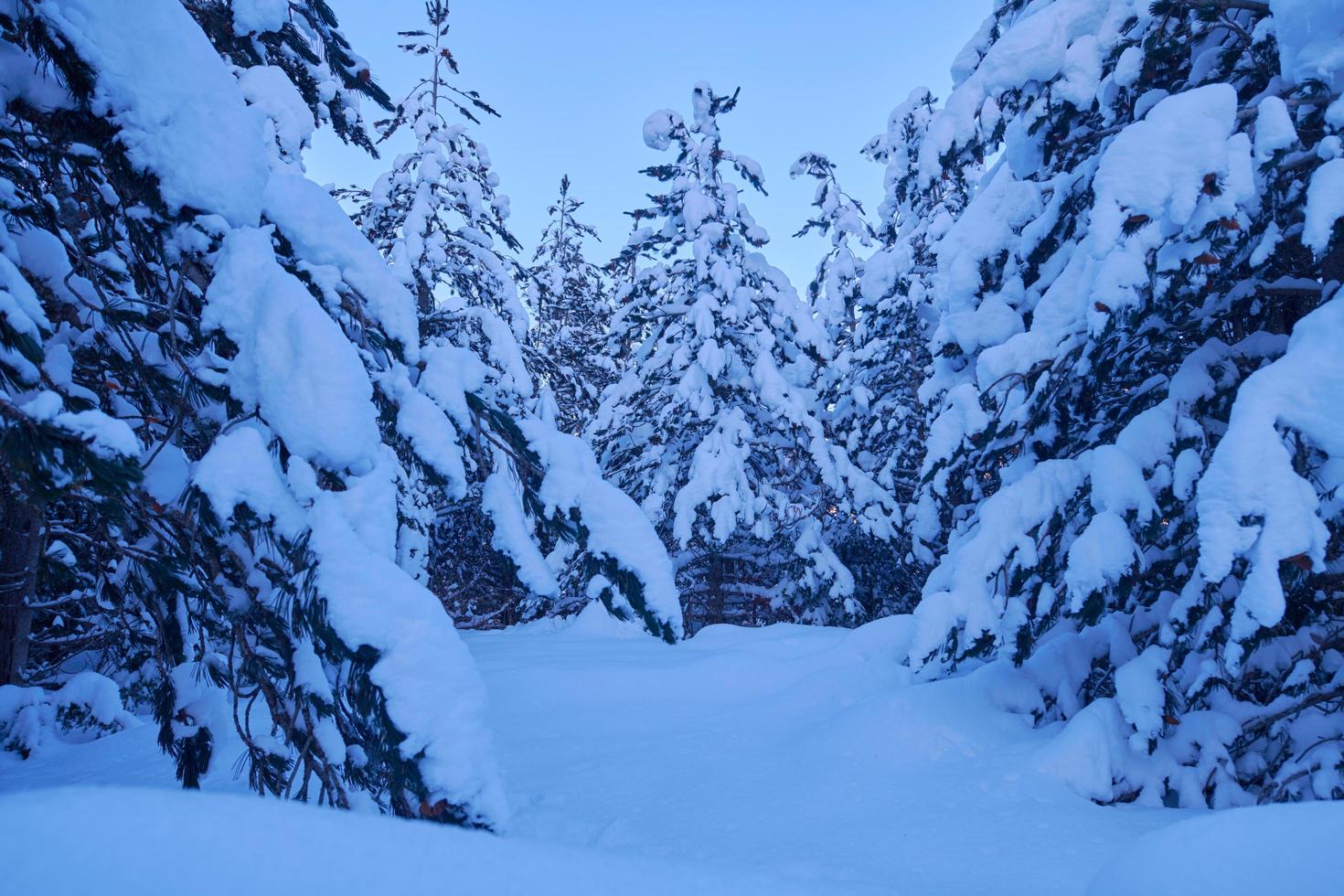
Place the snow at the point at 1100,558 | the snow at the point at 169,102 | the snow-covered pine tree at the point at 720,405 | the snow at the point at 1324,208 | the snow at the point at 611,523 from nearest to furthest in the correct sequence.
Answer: the snow at the point at 169,102, the snow at the point at 611,523, the snow at the point at 1324,208, the snow at the point at 1100,558, the snow-covered pine tree at the point at 720,405

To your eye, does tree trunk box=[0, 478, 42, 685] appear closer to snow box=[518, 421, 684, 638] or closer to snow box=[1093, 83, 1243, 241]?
snow box=[518, 421, 684, 638]

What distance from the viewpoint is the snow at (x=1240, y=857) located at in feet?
4.53

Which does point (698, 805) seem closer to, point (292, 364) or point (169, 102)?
point (292, 364)

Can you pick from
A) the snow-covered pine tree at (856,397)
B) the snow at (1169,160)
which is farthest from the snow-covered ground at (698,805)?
the snow-covered pine tree at (856,397)

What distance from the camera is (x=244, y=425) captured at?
189cm

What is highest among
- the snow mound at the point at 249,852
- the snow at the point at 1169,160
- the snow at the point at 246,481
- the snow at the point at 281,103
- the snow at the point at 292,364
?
the snow at the point at 281,103

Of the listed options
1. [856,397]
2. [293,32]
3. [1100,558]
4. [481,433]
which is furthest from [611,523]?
[856,397]

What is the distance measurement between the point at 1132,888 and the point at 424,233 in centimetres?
1308

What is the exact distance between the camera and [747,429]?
11.8 metres

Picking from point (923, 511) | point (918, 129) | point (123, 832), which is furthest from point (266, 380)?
point (918, 129)

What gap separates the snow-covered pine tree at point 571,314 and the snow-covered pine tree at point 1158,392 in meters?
14.7

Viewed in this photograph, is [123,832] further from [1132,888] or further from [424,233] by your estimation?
[424,233]

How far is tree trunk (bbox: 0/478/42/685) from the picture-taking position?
13.5 feet

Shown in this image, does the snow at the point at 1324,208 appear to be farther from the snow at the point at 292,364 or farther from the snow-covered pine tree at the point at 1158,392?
the snow at the point at 292,364
